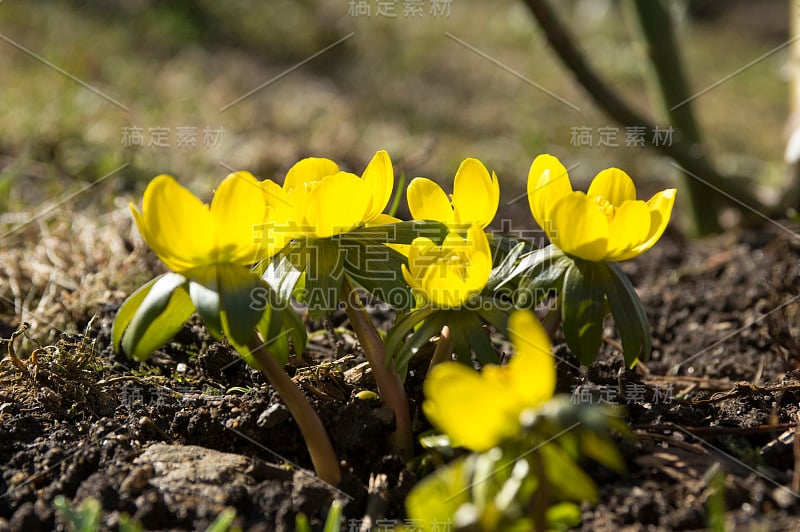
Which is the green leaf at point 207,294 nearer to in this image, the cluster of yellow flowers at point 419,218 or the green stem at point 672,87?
the cluster of yellow flowers at point 419,218

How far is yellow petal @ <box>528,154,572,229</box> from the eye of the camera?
4.99 feet

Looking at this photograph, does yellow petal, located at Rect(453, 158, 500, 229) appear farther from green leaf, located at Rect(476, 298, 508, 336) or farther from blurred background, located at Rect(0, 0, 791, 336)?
blurred background, located at Rect(0, 0, 791, 336)

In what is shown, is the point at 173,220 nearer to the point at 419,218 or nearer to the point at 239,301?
the point at 239,301

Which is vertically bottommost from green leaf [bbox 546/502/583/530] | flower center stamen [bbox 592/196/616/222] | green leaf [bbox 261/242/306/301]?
green leaf [bbox 546/502/583/530]

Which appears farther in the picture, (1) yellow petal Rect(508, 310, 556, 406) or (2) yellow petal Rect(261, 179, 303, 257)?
(2) yellow petal Rect(261, 179, 303, 257)

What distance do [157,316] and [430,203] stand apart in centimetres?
57

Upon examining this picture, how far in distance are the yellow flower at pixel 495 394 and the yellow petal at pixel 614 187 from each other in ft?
1.97

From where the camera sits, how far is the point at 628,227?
57.1 inches

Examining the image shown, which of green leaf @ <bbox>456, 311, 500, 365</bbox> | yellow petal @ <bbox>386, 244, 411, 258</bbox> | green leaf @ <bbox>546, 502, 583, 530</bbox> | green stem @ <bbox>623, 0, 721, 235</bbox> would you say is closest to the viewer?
green leaf @ <bbox>546, 502, 583, 530</bbox>

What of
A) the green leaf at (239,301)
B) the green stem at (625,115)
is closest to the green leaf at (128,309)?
the green leaf at (239,301)

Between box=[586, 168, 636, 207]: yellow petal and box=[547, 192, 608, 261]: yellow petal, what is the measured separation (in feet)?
0.49

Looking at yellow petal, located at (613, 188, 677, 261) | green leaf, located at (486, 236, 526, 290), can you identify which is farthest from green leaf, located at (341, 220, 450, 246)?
yellow petal, located at (613, 188, 677, 261)

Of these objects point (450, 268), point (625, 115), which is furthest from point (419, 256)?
point (625, 115)

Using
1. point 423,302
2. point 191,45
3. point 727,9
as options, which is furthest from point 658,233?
point 727,9
